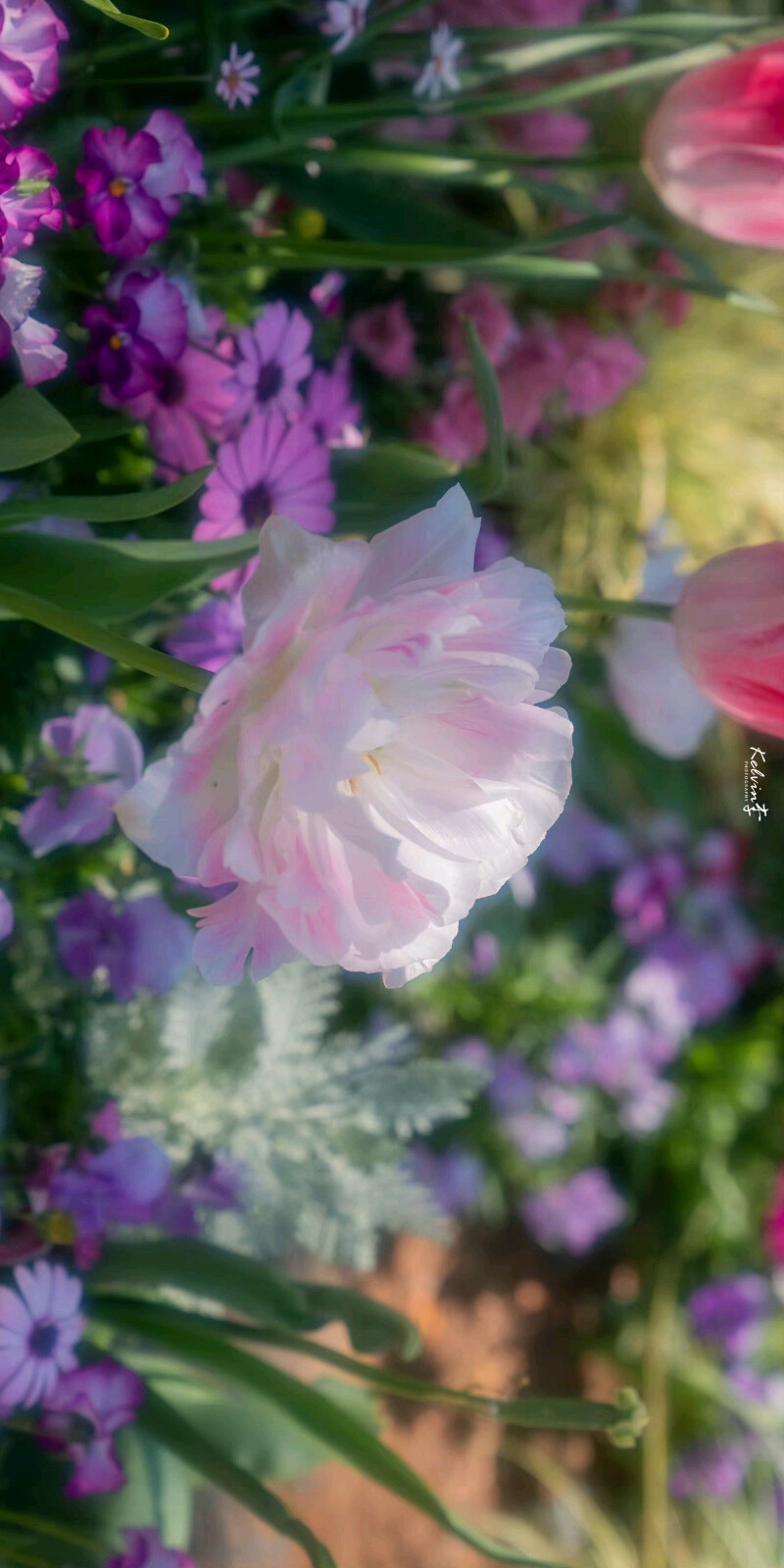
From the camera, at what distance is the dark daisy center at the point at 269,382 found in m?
0.47

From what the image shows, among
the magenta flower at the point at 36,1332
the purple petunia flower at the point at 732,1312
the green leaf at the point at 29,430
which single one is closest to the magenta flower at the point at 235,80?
the green leaf at the point at 29,430

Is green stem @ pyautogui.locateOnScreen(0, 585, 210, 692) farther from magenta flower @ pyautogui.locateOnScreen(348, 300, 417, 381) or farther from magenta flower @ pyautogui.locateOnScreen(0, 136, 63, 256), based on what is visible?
magenta flower @ pyautogui.locateOnScreen(348, 300, 417, 381)

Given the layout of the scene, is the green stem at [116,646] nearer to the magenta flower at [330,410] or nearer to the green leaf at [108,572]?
the green leaf at [108,572]

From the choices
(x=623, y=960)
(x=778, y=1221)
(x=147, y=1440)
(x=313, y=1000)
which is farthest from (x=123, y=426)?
(x=778, y=1221)

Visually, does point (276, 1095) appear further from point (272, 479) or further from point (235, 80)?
point (235, 80)

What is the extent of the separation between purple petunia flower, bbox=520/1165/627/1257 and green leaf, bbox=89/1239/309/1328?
0.76m

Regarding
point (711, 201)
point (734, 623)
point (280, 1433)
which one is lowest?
point (280, 1433)

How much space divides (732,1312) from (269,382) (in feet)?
3.89

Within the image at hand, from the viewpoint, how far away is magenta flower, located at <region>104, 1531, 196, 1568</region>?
44 centimetres

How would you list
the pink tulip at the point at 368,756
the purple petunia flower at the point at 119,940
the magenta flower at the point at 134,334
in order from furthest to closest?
1. the purple petunia flower at the point at 119,940
2. the magenta flower at the point at 134,334
3. the pink tulip at the point at 368,756

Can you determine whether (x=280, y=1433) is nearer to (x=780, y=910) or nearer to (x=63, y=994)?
(x=63, y=994)

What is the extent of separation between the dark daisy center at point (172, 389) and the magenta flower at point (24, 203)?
0.08 m

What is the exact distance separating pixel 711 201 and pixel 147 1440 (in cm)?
64

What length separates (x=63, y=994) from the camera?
0.55 meters
